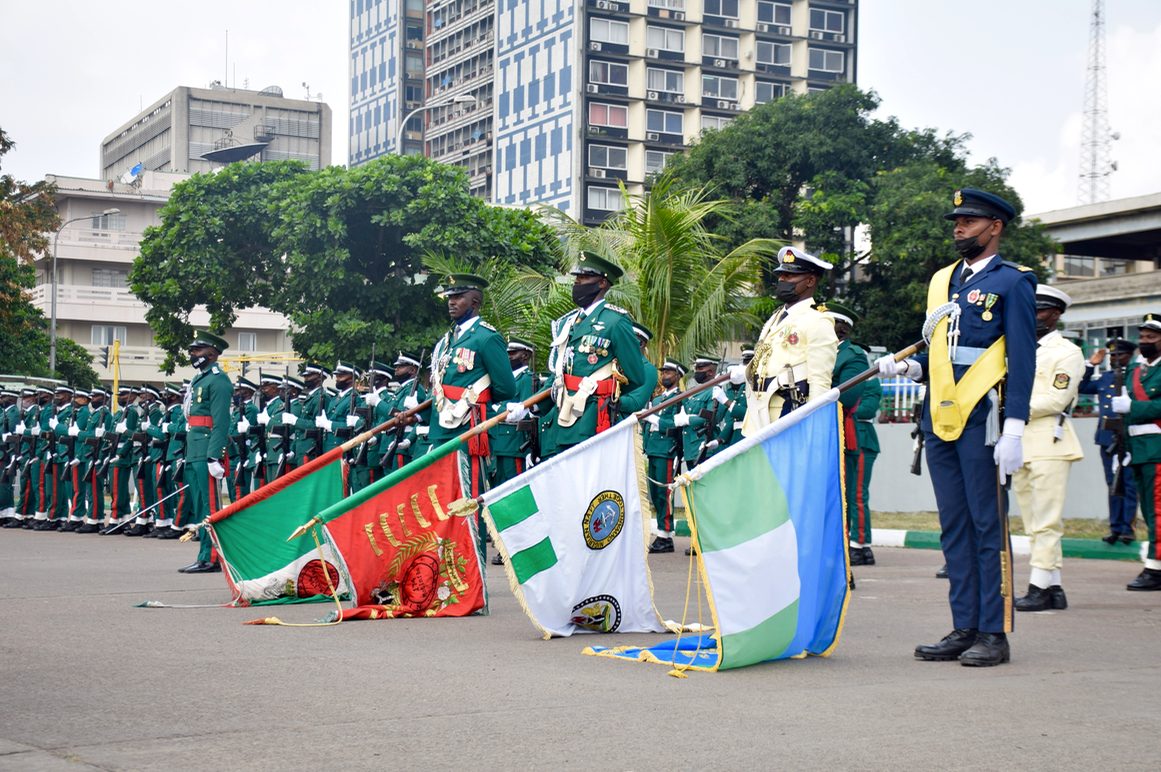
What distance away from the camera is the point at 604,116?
2781 inches

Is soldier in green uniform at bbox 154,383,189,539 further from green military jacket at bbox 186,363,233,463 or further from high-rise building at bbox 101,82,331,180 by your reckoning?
high-rise building at bbox 101,82,331,180

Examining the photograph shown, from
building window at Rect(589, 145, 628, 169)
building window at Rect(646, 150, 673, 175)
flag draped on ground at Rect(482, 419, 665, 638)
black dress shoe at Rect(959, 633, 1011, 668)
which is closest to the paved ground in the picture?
black dress shoe at Rect(959, 633, 1011, 668)

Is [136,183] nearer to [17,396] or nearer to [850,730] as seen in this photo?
[17,396]

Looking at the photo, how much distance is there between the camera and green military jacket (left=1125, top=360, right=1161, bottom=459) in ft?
36.1

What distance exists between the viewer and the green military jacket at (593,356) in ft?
31.8

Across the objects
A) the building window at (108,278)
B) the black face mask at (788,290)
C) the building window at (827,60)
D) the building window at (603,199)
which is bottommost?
the black face mask at (788,290)

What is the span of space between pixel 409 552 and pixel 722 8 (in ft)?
219

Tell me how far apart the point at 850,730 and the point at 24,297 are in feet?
120

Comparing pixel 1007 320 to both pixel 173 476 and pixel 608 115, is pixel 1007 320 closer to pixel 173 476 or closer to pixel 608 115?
pixel 173 476

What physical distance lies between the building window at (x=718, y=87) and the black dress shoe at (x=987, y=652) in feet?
220

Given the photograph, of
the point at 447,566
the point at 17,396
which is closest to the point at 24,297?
the point at 17,396

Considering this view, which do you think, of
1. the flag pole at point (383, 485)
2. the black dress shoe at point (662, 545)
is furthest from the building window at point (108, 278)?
the flag pole at point (383, 485)

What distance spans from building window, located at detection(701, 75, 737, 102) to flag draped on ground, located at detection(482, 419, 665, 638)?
6618 centimetres

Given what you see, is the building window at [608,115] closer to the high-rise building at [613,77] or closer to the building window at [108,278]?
the high-rise building at [613,77]
